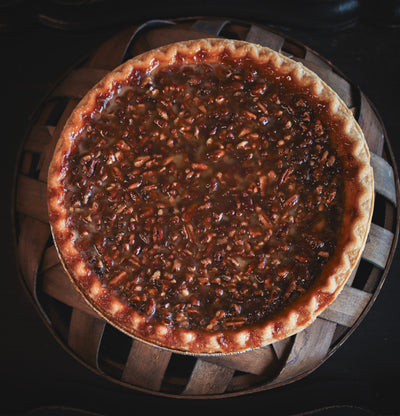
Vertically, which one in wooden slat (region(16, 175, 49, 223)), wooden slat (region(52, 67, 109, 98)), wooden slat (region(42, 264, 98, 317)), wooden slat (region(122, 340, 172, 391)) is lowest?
wooden slat (region(122, 340, 172, 391))

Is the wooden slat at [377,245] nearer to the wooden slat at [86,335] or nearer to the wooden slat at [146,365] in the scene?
the wooden slat at [146,365]

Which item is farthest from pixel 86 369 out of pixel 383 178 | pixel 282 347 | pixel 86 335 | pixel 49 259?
pixel 383 178

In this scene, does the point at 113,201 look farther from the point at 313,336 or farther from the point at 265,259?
the point at 313,336

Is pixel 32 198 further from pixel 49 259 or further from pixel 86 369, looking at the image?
pixel 86 369

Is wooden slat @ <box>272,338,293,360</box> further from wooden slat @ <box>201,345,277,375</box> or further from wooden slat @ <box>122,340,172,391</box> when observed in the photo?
wooden slat @ <box>122,340,172,391</box>

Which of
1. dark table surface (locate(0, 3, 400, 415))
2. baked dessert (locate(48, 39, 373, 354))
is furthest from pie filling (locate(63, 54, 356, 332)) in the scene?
dark table surface (locate(0, 3, 400, 415))

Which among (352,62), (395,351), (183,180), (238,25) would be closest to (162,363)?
(183,180)

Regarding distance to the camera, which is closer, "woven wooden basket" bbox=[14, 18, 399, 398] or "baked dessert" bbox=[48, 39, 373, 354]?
"baked dessert" bbox=[48, 39, 373, 354]
